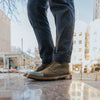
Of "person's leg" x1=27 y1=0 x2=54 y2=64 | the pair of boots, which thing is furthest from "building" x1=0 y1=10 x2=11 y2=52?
the pair of boots

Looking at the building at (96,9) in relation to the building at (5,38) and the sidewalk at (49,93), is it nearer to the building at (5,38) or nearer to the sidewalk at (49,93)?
the building at (5,38)

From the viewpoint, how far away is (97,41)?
221 cm

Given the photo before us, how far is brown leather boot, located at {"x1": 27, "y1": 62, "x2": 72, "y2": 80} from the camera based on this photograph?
29cm

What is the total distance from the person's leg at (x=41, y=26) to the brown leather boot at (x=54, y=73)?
0.07 meters

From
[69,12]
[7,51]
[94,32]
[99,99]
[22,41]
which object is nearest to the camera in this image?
[99,99]

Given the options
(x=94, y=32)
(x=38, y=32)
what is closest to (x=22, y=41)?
(x=38, y=32)

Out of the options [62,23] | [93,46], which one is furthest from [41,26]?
[93,46]

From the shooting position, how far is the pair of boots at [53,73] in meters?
0.29

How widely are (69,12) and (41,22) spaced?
12 centimetres

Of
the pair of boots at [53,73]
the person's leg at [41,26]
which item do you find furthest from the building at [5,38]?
the pair of boots at [53,73]

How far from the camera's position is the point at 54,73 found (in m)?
0.30

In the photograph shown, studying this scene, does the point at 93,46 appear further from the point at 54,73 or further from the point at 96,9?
the point at 54,73

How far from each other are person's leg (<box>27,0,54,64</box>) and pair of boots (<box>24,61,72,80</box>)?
74 millimetres

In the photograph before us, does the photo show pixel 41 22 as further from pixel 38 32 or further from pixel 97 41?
pixel 97 41
